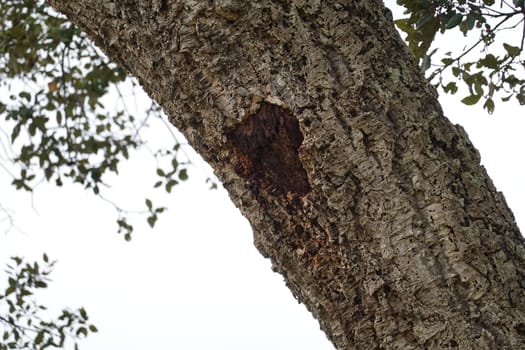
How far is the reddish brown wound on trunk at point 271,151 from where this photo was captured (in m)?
1.04

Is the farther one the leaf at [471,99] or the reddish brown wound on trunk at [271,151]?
the leaf at [471,99]

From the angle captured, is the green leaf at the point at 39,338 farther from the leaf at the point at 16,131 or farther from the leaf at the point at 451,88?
the leaf at the point at 451,88

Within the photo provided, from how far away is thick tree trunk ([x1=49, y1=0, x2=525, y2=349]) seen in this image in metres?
0.97

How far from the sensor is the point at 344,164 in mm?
994

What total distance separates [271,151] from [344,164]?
0.12 meters

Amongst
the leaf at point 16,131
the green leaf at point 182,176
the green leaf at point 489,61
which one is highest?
the leaf at point 16,131

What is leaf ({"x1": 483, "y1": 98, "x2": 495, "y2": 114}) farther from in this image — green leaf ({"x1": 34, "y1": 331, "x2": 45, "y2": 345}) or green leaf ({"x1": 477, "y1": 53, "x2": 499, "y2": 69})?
green leaf ({"x1": 34, "y1": 331, "x2": 45, "y2": 345})

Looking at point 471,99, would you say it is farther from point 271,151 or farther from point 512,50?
point 271,151

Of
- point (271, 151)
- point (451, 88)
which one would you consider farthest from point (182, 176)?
point (271, 151)

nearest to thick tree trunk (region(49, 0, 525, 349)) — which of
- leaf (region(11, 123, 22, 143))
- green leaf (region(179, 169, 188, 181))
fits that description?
leaf (region(11, 123, 22, 143))

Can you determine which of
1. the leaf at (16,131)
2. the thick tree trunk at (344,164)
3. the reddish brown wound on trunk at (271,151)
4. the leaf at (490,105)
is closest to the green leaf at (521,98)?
the leaf at (490,105)

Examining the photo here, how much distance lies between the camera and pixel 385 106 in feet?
3.38

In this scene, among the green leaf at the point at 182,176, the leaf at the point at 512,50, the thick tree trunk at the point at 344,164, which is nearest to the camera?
the thick tree trunk at the point at 344,164

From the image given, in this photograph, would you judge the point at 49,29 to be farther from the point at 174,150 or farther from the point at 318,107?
the point at 318,107
